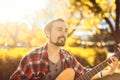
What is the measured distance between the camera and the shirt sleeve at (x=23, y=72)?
7.51ft

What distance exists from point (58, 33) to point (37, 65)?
0.27 meters

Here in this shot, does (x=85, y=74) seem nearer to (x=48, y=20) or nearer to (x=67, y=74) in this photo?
(x=67, y=74)

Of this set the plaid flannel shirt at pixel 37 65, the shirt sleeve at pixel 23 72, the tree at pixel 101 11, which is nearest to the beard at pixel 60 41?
the plaid flannel shirt at pixel 37 65

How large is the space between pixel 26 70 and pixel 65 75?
0.27m

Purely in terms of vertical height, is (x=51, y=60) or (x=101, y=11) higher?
(x=101, y=11)

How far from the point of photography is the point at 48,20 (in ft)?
12.5

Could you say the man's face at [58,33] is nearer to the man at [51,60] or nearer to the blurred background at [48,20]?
the man at [51,60]

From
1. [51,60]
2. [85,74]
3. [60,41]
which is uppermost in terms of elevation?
[60,41]

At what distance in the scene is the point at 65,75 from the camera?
2.32 meters

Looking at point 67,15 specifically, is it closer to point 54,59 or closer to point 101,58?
point 101,58

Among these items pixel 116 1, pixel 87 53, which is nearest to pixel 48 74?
pixel 87 53

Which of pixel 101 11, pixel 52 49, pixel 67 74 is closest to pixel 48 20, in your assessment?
pixel 52 49

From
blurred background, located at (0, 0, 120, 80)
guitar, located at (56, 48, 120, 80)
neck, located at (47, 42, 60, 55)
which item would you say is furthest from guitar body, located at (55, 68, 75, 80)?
blurred background, located at (0, 0, 120, 80)

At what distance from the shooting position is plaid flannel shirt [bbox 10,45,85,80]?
7.62 ft
